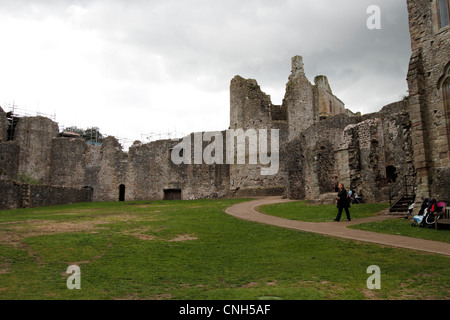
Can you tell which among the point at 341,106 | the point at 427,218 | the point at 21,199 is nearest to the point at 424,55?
the point at 427,218

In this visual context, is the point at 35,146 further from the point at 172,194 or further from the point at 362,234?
the point at 362,234

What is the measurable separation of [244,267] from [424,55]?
42.4 ft

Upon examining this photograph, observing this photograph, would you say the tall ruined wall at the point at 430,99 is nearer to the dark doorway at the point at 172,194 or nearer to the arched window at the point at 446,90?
the arched window at the point at 446,90

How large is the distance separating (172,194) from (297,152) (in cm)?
1584

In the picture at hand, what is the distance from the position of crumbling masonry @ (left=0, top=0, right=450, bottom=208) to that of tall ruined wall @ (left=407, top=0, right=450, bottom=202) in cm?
4

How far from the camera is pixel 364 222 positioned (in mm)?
14641

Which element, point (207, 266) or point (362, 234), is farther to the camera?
point (362, 234)

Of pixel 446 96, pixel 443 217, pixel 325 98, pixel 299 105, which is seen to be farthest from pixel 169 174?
pixel 443 217

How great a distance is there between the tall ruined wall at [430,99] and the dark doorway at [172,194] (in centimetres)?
2749

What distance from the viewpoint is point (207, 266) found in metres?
7.96

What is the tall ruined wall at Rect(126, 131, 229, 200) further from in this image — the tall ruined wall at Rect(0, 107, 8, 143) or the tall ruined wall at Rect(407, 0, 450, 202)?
the tall ruined wall at Rect(407, 0, 450, 202)

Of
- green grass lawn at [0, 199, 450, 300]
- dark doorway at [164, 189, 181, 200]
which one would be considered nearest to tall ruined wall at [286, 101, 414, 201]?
green grass lawn at [0, 199, 450, 300]

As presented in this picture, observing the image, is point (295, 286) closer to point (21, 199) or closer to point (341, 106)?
point (21, 199)

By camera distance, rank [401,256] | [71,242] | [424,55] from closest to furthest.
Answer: [401,256], [71,242], [424,55]
